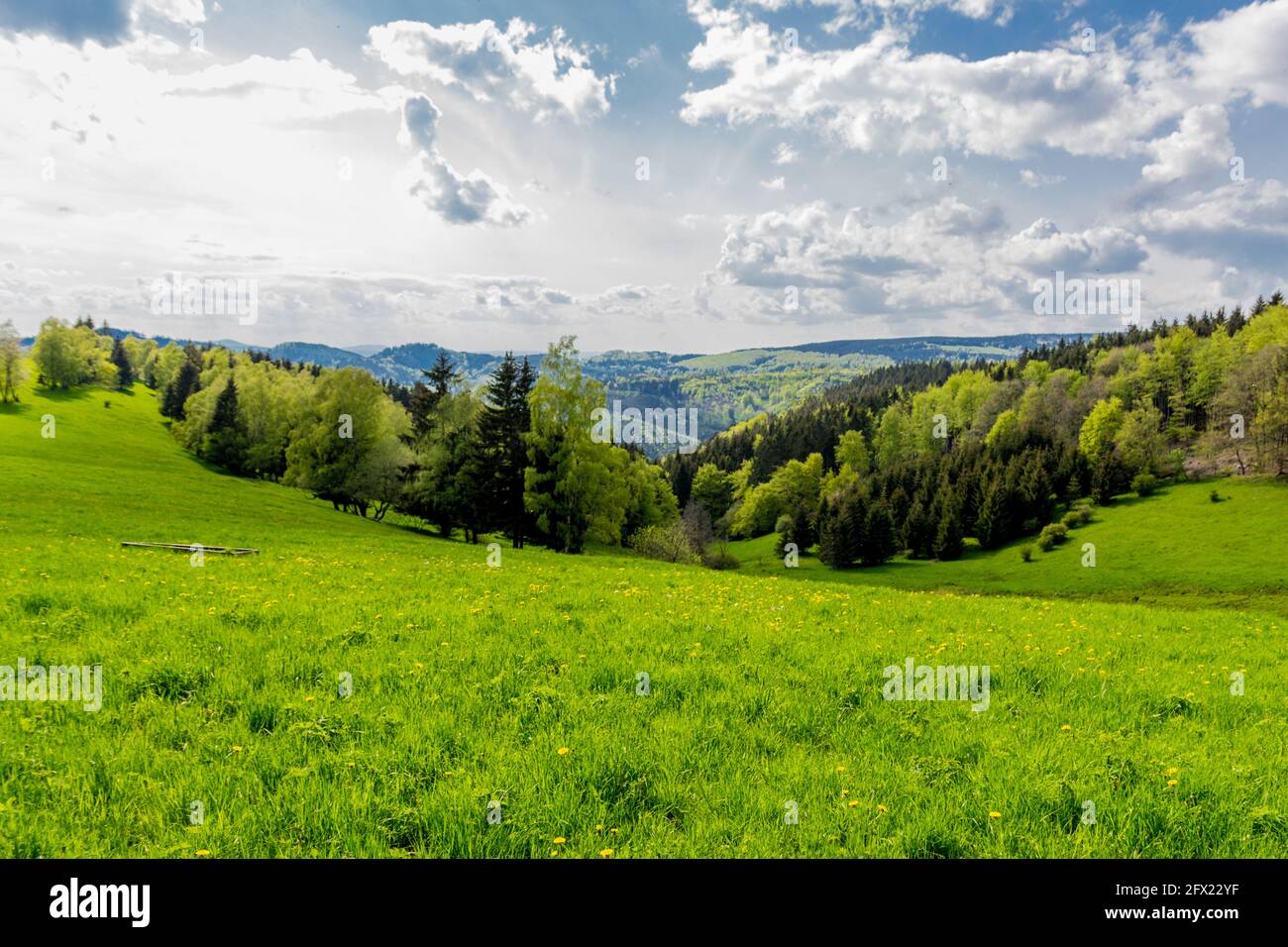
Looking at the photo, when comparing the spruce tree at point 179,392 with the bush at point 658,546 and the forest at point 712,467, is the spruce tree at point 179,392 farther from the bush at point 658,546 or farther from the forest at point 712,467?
the bush at point 658,546

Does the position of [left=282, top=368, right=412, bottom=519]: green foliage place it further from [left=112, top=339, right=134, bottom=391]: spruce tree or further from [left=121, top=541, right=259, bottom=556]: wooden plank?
[left=112, top=339, right=134, bottom=391]: spruce tree

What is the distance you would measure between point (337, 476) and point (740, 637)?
56705 millimetres

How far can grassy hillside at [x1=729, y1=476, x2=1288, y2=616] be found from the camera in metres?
71.3

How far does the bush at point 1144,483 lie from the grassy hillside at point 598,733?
12121 centimetres

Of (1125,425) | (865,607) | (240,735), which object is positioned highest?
(1125,425)

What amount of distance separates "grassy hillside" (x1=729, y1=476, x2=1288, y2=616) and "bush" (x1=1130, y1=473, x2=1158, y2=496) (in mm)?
2321

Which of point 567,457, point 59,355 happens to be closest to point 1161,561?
point 567,457

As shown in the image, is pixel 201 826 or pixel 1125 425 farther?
pixel 1125 425

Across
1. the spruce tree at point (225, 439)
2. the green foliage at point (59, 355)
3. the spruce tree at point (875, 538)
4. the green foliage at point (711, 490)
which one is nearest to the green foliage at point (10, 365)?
the green foliage at point (59, 355)

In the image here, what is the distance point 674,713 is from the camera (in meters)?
7.06

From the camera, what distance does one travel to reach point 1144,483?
108 m
